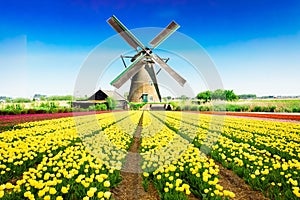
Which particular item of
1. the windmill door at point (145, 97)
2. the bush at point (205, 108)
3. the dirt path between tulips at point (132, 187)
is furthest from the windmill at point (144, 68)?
the dirt path between tulips at point (132, 187)

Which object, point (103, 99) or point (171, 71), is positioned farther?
point (103, 99)

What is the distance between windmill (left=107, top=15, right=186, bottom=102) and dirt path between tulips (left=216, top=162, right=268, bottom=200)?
15.9 metres

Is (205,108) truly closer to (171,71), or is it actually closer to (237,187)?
(171,71)

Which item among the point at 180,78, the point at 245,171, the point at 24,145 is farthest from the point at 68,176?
the point at 180,78

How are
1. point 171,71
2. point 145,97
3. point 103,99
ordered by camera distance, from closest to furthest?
1. point 171,71
2. point 145,97
3. point 103,99

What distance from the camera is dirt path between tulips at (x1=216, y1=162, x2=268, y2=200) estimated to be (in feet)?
10.9

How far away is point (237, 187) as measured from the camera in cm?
367

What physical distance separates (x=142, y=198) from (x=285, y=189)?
7.12 feet

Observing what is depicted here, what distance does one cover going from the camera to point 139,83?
30.2 m

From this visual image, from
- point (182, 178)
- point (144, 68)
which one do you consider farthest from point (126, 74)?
point (182, 178)

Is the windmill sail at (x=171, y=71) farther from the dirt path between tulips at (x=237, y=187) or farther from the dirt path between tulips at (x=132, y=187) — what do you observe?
the dirt path between tulips at (x=237, y=187)

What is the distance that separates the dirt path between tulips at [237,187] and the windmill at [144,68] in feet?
52.2

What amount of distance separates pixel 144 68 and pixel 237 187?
2560cm

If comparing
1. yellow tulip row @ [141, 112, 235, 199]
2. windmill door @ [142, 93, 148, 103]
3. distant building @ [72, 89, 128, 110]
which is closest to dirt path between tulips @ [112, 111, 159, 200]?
yellow tulip row @ [141, 112, 235, 199]
